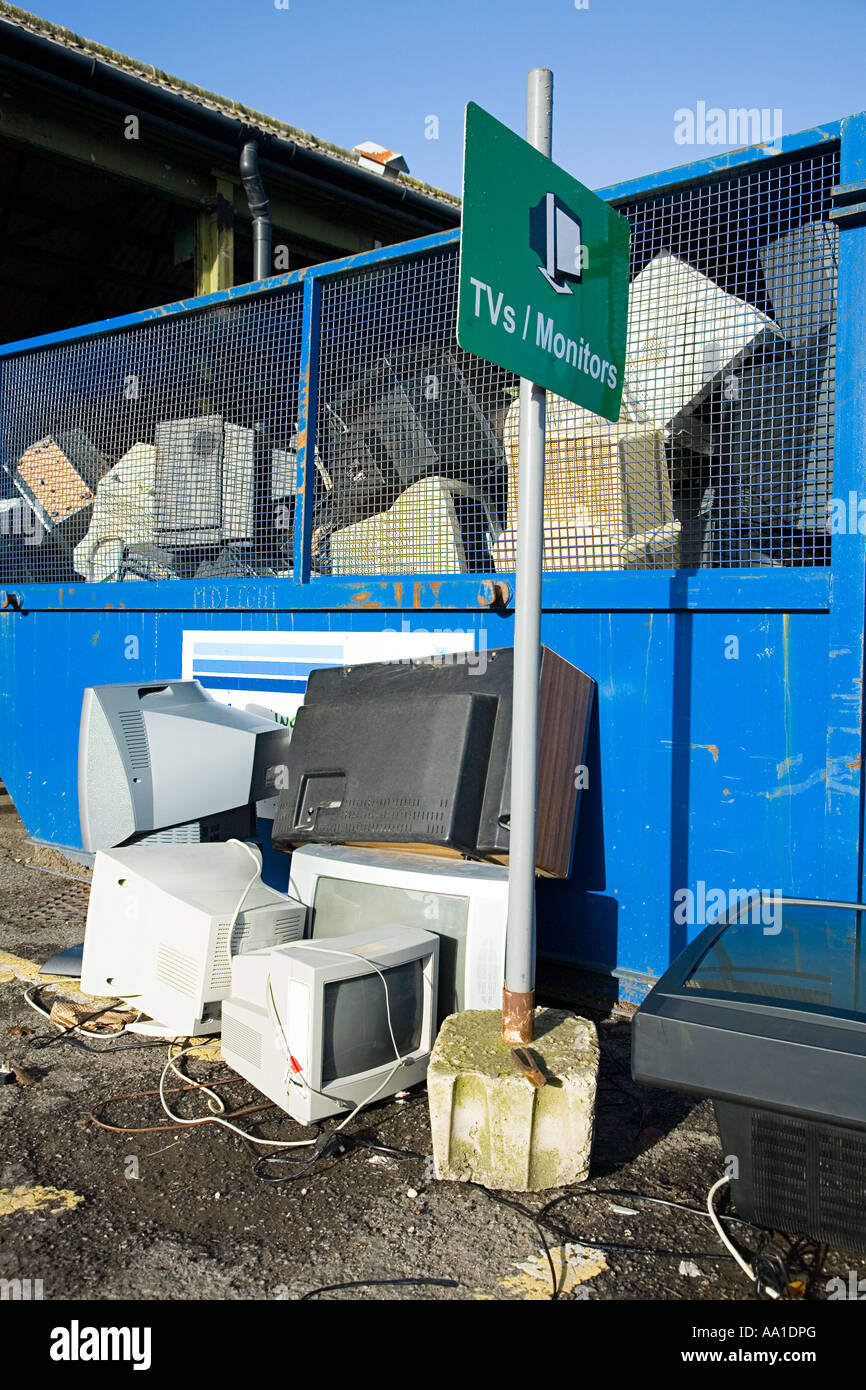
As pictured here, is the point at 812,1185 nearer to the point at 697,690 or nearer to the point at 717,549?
the point at 697,690

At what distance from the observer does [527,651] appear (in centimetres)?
245

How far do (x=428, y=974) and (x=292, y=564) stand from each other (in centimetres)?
243

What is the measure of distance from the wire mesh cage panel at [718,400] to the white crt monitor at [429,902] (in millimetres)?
1361

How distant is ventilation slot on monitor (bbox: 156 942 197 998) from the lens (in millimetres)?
3105

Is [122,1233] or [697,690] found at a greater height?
[697,690]

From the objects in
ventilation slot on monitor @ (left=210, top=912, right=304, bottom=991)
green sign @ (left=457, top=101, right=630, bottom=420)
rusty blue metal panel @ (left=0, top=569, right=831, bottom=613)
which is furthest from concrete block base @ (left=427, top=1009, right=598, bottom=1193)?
green sign @ (left=457, top=101, right=630, bottom=420)

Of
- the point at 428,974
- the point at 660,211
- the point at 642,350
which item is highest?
the point at 660,211

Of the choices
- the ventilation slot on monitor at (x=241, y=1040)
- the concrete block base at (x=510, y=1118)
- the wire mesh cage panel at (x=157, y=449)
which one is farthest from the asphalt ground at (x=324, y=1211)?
the wire mesh cage panel at (x=157, y=449)

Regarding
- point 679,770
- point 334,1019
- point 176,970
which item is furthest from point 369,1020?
point 679,770

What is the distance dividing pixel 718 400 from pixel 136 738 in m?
2.44

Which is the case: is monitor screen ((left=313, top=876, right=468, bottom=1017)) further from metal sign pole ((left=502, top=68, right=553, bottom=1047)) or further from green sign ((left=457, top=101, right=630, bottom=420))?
green sign ((left=457, top=101, right=630, bottom=420))

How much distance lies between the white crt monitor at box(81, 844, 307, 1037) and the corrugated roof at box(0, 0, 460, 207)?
6.23m
